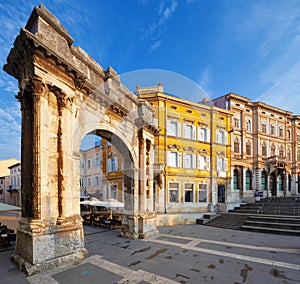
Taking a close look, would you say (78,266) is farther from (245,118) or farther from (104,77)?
(245,118)

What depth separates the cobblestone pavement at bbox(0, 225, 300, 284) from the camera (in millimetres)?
6133

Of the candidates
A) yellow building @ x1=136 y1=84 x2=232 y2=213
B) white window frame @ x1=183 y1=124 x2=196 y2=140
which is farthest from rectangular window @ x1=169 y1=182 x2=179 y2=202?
white window frame @ x1=183 y1=124 x2=196 y2=140

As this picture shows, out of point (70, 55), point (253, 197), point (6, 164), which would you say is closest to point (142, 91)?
point (70, 55)

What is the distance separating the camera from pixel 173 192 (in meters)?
21.5

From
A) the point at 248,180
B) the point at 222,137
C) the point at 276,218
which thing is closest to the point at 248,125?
the point at 222,137

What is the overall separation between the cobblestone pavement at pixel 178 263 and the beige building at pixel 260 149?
18.5 m

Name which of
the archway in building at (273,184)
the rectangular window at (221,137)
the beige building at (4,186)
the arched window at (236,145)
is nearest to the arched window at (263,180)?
the archway in building at (273,184)

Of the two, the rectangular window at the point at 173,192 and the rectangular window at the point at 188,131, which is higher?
the rectangular window at the point at 188,131

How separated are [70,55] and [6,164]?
2290 inches

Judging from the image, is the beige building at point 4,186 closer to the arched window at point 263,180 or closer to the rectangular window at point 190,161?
the rectangular window at point 190,161

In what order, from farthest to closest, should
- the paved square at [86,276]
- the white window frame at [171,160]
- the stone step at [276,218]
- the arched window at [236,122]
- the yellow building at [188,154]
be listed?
the arched window at [236,122] → the white window frame at [171,160] → the yellow building at [188,154] → the stone step at [276,218] → the paved square at [86,276]

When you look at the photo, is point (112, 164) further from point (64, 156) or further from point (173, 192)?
point (64, 156)

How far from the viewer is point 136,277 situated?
20.5 feet

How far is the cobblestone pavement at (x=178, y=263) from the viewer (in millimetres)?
6133
